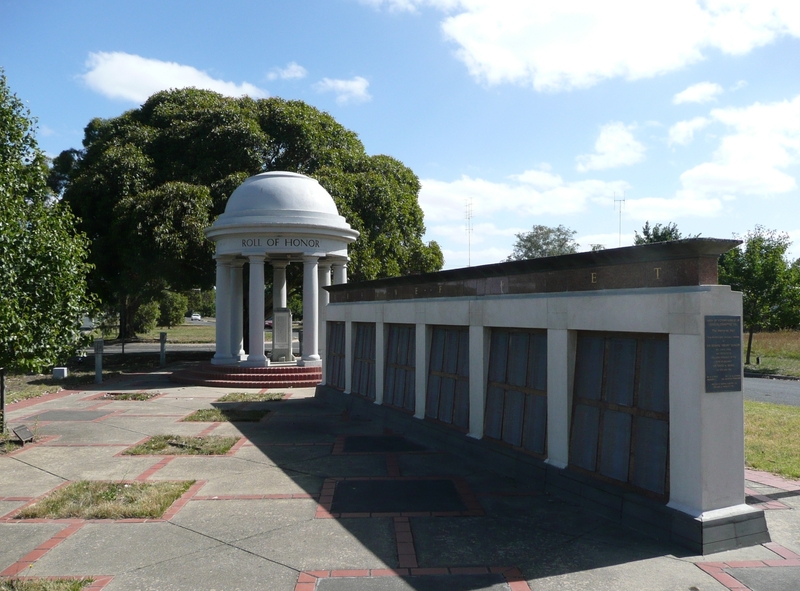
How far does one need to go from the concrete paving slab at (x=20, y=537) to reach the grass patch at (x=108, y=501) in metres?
0.30

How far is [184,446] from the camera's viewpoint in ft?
37.4

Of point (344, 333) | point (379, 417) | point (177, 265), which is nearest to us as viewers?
point (379, 417)

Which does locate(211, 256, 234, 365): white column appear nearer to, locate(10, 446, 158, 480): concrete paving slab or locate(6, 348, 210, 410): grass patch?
locate(6, 348, 210, 410): grass patch

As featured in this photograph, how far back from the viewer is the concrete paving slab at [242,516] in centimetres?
697

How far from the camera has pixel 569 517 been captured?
24.3 ft

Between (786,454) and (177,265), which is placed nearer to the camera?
(786,454)

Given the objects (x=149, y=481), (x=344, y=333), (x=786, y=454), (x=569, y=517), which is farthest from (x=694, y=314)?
(x=344, y=333)

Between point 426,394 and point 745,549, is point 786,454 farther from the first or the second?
point 426,394

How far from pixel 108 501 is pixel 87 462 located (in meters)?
2.79

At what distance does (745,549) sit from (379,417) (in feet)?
27.5

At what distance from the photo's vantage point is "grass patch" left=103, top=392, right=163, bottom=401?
18.4 meters

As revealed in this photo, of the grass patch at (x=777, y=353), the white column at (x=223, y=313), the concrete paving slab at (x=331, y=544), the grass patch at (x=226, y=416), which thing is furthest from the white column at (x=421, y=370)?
the grass patch at (x=777, y=353)

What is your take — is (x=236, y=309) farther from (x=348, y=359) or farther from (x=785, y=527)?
(x=785, y=527)

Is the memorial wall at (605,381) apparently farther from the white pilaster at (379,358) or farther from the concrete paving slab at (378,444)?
the white pilaster at (379,358)
